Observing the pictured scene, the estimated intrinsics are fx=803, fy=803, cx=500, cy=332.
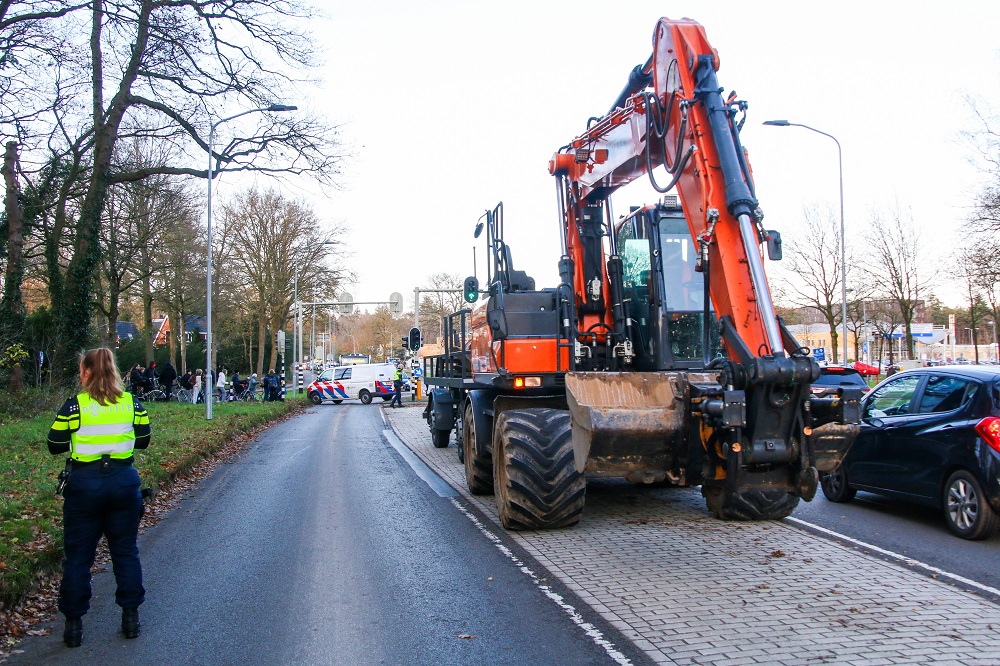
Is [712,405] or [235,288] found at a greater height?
[235,288]

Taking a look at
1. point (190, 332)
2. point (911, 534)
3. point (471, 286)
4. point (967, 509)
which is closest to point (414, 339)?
point (471, 286)

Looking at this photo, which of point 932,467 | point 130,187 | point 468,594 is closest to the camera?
point 468,594

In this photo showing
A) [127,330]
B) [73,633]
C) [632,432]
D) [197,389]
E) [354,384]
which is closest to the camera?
[73,633]

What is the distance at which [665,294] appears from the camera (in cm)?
799

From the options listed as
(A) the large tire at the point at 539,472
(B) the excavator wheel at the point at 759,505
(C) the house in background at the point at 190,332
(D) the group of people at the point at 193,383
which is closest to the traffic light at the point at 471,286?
(A) the large tire at the point at 539,472

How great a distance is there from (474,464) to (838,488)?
14.2ft

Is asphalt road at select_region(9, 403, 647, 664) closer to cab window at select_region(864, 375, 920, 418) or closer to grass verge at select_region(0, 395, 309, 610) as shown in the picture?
grass verge at select_region(0, 395, 309, 610)

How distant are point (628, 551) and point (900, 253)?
3083 cm

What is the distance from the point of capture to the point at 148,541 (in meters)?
7.97

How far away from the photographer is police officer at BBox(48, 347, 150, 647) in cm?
500

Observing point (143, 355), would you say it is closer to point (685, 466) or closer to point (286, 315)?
point (286, 315)

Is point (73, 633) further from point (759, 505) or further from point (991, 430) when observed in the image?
point (991, 430)

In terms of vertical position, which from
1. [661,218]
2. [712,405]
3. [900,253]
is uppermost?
[900,253]

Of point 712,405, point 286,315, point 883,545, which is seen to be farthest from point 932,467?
point 286,315
